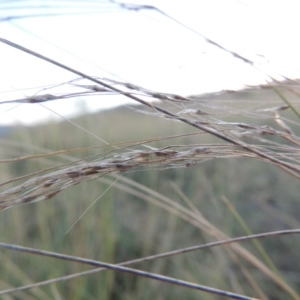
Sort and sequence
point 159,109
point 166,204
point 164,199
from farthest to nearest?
point 166,204, point 164,199, point 159,109

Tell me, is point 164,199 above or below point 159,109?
below

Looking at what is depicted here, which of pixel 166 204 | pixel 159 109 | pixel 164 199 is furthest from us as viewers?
pixel 166 204

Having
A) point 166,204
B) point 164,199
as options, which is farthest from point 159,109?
point 166,204

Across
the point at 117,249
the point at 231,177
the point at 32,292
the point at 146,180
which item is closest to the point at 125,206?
the point at 146,180

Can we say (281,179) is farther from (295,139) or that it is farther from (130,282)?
(295,139)

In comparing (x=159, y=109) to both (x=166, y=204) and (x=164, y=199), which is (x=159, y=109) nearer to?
(x=164, y=199)

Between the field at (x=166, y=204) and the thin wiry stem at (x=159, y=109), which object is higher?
the thin wiry stem at (x=159, y=109)

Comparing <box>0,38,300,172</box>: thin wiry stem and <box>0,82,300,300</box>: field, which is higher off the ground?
<box>0,38,300,172</box>: thin wiry stem

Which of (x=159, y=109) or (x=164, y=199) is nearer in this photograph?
(x=159, y=109)
